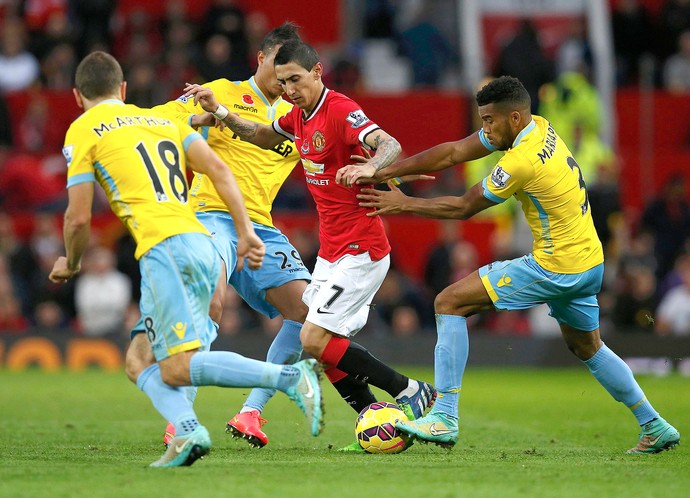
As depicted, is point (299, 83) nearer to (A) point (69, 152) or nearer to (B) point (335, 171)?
(B) point (335, 171)

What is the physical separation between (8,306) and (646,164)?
9860mm

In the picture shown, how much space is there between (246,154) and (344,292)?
62.2 inches

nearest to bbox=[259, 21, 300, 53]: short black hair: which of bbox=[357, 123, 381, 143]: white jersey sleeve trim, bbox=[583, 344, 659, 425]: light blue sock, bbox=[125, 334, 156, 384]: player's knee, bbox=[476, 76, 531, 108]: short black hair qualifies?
bbox=[357, 123, 381, 143]: white jersey sleeve trim

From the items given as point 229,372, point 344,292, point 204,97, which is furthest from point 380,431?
point 204,97

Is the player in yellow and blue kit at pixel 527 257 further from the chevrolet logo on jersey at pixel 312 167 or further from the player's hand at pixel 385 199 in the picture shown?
the chevrolet logo on jersey at pixel 312 167

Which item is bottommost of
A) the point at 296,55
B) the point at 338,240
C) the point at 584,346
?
the point at 584,346

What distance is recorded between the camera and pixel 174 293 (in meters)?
6.91

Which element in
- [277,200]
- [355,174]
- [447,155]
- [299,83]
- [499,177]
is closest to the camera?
[355,174]

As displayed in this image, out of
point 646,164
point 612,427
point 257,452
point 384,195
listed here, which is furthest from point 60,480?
point 646,164

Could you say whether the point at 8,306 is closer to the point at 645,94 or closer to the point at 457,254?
the point at 457,254

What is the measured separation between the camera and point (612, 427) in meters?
10.0

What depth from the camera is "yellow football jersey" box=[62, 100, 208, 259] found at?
7.00 metres

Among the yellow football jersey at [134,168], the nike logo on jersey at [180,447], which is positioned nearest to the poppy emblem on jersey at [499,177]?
the yellow football jersey at [134,168]

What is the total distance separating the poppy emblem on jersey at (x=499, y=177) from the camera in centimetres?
792
